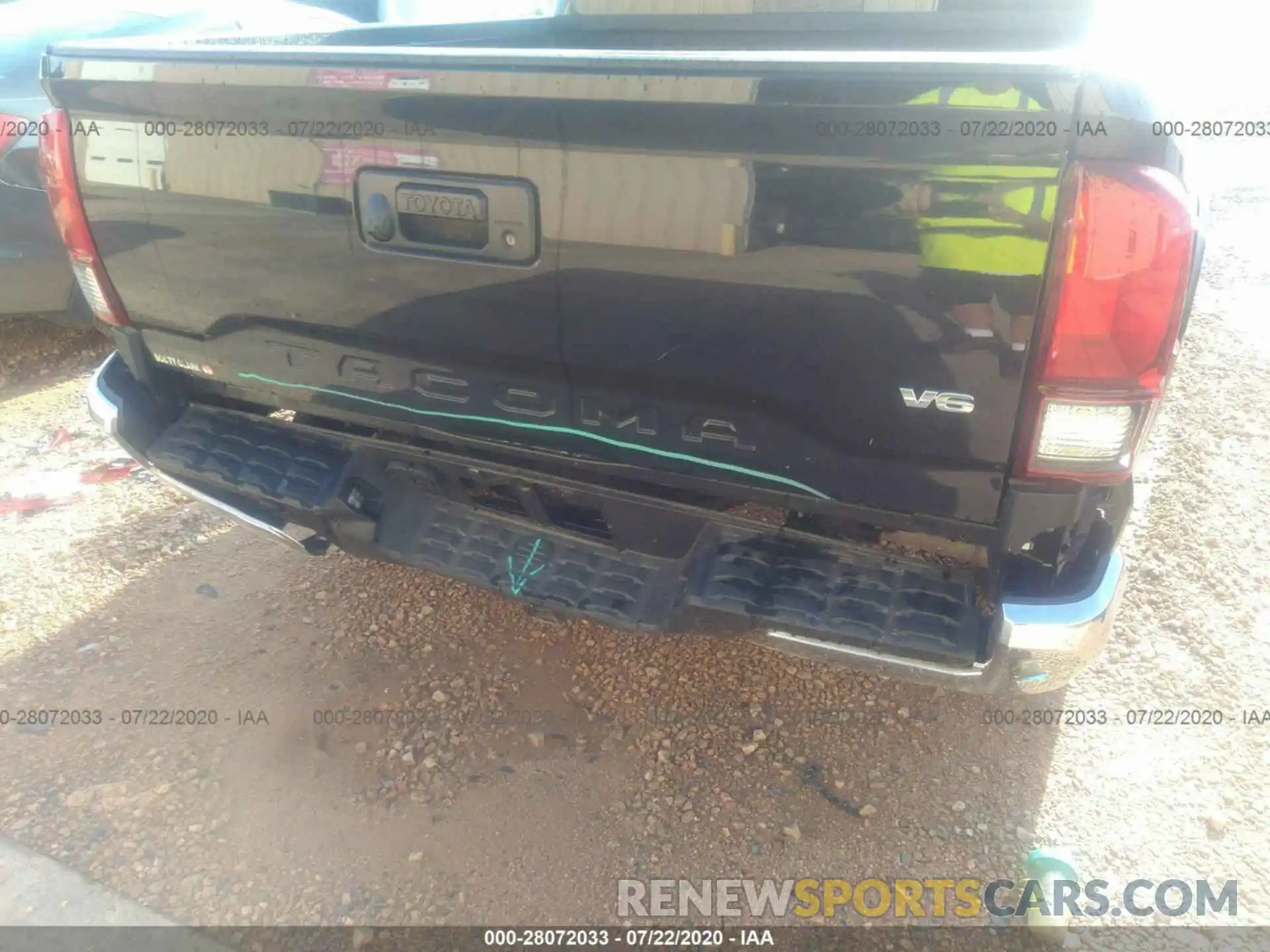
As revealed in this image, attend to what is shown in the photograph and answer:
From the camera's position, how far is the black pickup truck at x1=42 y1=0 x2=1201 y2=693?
5.18 ft

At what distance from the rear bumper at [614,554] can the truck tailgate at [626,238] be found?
18 centimetres

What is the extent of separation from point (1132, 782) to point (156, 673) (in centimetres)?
290

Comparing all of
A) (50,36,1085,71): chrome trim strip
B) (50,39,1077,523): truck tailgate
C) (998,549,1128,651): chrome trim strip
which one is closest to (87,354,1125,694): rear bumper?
(998,549,1128,651): chrome trim strip

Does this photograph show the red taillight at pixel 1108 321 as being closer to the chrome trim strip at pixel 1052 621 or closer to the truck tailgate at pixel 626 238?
the truck tailgate at pixel 626 238

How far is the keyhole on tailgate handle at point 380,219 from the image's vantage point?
202 centimetres

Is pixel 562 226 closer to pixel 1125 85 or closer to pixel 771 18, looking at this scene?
pixel 1125 85

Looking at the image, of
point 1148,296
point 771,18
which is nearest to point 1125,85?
point 1148,296

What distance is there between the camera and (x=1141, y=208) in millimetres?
1503

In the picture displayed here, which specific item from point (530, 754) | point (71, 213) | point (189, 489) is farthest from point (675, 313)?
point (71, 213)

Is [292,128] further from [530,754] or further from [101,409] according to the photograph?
[530,754]

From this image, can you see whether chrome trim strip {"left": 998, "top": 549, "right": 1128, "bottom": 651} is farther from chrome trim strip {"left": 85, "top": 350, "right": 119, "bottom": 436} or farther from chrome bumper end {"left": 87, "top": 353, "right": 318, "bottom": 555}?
chrome trim strip {"left": 85, "top": 350, "right": 119, "bottom": 436}

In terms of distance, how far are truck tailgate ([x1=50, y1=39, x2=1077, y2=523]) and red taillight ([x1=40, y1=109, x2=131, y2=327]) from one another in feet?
0.20

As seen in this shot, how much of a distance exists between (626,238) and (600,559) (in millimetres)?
811

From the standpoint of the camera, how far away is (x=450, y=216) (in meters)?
1.96
